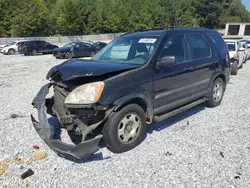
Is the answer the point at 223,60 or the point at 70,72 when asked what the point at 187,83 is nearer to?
the point at 223,60

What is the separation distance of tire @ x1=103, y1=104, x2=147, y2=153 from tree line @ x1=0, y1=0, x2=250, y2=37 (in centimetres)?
5182


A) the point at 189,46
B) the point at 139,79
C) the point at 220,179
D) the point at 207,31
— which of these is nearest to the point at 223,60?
the point at 207,31

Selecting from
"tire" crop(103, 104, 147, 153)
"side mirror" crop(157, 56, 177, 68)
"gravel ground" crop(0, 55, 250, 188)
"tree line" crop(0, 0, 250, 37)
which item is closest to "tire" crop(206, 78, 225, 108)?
"gravel ground" crop(0, 55, 250, 188)

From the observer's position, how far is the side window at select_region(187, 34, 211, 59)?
4.64 m

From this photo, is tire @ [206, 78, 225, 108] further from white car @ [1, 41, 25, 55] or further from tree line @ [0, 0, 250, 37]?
tree line @ [0, 0, 250, 37]

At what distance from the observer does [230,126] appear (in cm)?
450

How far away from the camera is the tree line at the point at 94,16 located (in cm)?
5066

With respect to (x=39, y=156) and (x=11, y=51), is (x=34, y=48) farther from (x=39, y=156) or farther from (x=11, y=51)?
(x=39, y=156)

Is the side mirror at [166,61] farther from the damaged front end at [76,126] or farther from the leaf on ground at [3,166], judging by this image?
the leaf on ground at [3,166]

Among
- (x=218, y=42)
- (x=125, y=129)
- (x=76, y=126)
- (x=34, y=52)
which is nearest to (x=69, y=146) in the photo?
(x=76, y=126)

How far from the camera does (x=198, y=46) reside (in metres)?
4.85

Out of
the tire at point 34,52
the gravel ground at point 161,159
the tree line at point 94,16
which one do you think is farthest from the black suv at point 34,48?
the tree line at point 94,16

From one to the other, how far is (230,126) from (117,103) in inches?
104

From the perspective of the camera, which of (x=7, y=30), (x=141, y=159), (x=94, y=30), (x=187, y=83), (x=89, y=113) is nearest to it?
(x=89, y=113)
